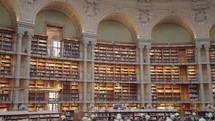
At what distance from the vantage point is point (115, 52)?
17312 mm

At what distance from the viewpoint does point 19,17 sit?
13.7 meters

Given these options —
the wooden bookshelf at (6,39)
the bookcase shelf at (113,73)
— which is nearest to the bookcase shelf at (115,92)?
the bookcase shelf at (113,73)

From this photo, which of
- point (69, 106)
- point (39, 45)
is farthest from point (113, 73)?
point (39, 45)

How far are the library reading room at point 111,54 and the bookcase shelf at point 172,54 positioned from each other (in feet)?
0.23

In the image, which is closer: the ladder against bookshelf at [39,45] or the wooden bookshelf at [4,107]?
the wooden bookshelf at [4,107]

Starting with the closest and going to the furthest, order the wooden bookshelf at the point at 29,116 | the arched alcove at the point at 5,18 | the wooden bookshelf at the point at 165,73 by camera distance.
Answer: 1. the wooden bookshelf at the point at 29,116
2. the arched alcove at the point at 5,18
3. the wooden bookshelf at the point at 165,73

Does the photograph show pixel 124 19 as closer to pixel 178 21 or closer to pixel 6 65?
pixel 178 21

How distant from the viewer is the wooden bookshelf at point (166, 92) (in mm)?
17375

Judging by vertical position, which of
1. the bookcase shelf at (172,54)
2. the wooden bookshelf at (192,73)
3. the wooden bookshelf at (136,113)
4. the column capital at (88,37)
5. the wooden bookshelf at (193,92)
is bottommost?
the wooden bookshelf at (136,113)

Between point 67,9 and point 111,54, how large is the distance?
4.28 meters

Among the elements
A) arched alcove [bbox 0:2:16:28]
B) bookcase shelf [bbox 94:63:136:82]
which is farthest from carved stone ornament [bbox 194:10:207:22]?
arched alcove [bbox 0:2:16:28]

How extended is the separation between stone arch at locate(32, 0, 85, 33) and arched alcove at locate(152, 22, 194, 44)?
5.75 metres

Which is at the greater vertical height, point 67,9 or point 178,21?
point 67,9

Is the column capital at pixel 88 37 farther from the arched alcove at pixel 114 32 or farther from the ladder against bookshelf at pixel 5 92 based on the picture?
the ladder against bookshelf at pixel 5 92
